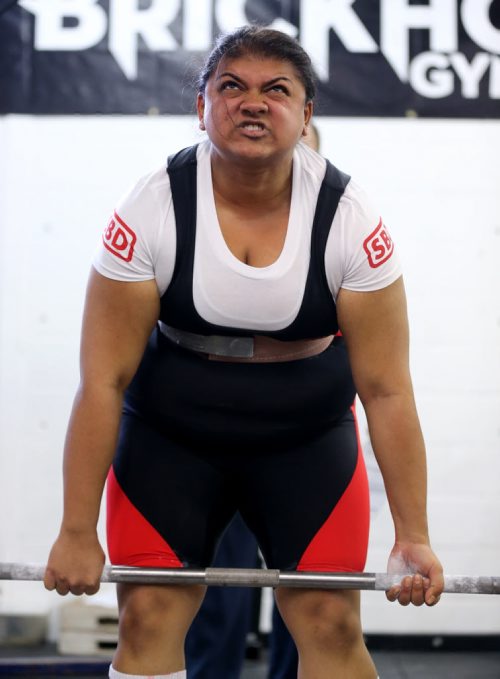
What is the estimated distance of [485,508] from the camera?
3686 mm

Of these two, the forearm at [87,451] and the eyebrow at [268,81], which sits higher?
the eyebrow at [268,81]

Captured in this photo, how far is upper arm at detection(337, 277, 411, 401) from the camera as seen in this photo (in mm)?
1725

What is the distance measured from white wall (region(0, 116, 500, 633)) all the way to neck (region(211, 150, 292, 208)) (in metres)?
1.93

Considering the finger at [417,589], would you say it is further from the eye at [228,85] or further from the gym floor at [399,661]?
the gym floor at [399,661]


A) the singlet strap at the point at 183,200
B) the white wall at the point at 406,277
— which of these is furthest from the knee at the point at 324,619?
the white wall at the point at 406,277

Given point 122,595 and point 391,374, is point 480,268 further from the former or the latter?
point 122,595

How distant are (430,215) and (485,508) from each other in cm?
105

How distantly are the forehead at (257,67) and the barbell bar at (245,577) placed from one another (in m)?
0.80

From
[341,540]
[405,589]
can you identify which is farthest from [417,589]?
[341,540]

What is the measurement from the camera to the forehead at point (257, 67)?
1695 mm

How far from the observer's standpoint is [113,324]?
5.62 ft

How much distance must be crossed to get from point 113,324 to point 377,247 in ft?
1.49

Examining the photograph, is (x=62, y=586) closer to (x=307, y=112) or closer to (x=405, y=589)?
(x=405, y=589)

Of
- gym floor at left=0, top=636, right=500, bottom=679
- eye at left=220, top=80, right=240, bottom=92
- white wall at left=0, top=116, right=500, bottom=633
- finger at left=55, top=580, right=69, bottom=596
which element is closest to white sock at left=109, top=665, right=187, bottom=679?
finger at left=55, top=580, right=69, bottom=596
